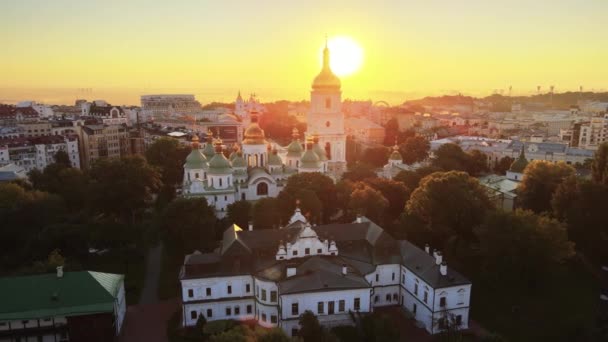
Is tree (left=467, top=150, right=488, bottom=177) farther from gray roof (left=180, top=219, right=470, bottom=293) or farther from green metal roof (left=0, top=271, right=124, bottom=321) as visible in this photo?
green metal roof (left=0, top=271, right=124, bottom=321)

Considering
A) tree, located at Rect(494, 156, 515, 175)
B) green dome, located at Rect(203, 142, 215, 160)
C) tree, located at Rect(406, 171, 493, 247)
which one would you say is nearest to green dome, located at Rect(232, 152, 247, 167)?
green dome, located at Rect(203, 142, 215, 160)

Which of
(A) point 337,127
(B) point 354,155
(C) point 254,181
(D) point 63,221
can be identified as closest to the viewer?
(D) point 63,221

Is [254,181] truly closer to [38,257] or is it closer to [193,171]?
[193,171]

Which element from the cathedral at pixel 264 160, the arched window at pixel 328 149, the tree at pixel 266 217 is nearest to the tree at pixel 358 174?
the cathedral at pixel 264 160

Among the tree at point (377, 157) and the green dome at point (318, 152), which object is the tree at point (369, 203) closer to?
the green dome at point (318, 152)

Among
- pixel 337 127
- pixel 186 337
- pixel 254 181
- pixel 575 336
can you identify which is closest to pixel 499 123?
pixel 337 127

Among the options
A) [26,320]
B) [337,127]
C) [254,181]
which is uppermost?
[337,127]

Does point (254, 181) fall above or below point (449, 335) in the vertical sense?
above
